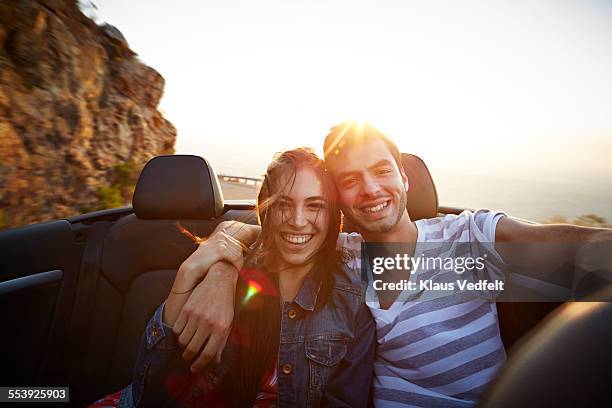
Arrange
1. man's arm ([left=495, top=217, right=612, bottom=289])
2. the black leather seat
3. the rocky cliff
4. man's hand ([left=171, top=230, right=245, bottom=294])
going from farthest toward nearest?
the rocky cliff → the black leather seat → man's hand ([left=171, top=230, right=245, bottom=294]) → man's arm ([left=495, top=217, right=612, bottom=289])

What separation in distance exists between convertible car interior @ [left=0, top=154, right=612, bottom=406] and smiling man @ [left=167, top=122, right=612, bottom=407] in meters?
0.29

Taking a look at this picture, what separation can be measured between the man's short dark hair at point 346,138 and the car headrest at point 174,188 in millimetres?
916

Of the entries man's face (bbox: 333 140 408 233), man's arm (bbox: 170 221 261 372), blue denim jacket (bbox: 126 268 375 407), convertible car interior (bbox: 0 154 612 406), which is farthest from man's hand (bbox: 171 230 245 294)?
convertible car interior (bbox: 0 154 612 406)

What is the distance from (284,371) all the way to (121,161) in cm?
657

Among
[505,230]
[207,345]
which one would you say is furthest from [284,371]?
[505,230]

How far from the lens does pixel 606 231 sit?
1297 millimetres

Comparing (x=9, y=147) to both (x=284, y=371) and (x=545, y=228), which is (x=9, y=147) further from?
(x=545, y=228)

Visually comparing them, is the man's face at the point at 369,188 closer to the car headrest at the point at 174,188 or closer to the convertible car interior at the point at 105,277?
the convertible car interior at the point at 105,277

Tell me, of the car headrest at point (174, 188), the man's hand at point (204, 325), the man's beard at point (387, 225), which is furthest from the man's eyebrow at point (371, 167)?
the car headrest at point (174, 188)

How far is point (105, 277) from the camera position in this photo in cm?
222

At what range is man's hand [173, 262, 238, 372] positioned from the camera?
1.31 metres

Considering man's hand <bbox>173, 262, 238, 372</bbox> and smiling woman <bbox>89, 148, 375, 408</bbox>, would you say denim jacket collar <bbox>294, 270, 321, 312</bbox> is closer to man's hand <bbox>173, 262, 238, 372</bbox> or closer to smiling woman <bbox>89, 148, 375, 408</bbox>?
smiling woman <bbox>89, 148, 375, 408</bbox>

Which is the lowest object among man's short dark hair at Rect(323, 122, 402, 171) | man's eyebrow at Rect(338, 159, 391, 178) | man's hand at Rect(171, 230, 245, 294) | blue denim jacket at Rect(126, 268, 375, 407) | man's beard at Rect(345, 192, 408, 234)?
blue denim jacket at Rect(126, 268, 375, 407)

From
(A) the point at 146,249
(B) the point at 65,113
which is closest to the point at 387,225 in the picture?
(A) the point at 146,249
